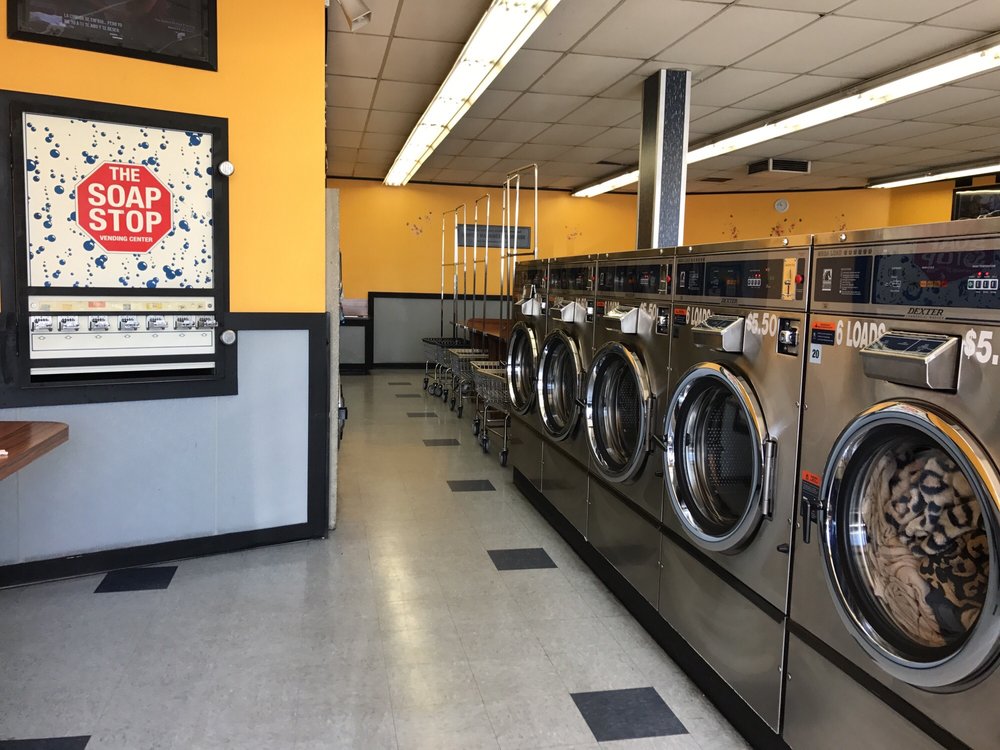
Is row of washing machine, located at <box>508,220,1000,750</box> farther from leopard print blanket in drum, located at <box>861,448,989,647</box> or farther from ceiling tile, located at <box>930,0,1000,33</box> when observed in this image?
ceiling tile, located at <box>930,0,1000,33</box>

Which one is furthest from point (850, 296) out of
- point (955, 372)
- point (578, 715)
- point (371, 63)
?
point (371, 63)

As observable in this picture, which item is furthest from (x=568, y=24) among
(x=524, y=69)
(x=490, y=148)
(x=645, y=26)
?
(x=490, y=148)

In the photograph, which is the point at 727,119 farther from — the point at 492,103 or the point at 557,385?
the point at 557,385

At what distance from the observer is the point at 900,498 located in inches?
64.5

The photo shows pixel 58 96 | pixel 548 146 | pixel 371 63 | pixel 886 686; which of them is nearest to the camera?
pixel 886 686

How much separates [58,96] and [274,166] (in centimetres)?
87

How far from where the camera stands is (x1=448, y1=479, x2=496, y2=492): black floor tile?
4.66 metres

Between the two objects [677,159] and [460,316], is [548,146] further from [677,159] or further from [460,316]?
[460,316]

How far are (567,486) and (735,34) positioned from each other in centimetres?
293

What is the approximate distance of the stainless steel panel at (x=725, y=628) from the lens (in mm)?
2008

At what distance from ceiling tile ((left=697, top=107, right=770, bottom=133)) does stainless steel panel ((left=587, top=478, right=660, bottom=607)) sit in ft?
14.1

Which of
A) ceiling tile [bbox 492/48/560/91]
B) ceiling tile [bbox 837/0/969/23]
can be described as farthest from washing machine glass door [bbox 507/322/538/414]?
ceiling tile [bbox 837/0/969/23]

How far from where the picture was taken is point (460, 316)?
1077cm

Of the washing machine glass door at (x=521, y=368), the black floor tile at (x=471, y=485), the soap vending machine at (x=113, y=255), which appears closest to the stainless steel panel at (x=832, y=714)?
the washing machine glass door at (x=521, y=368)
